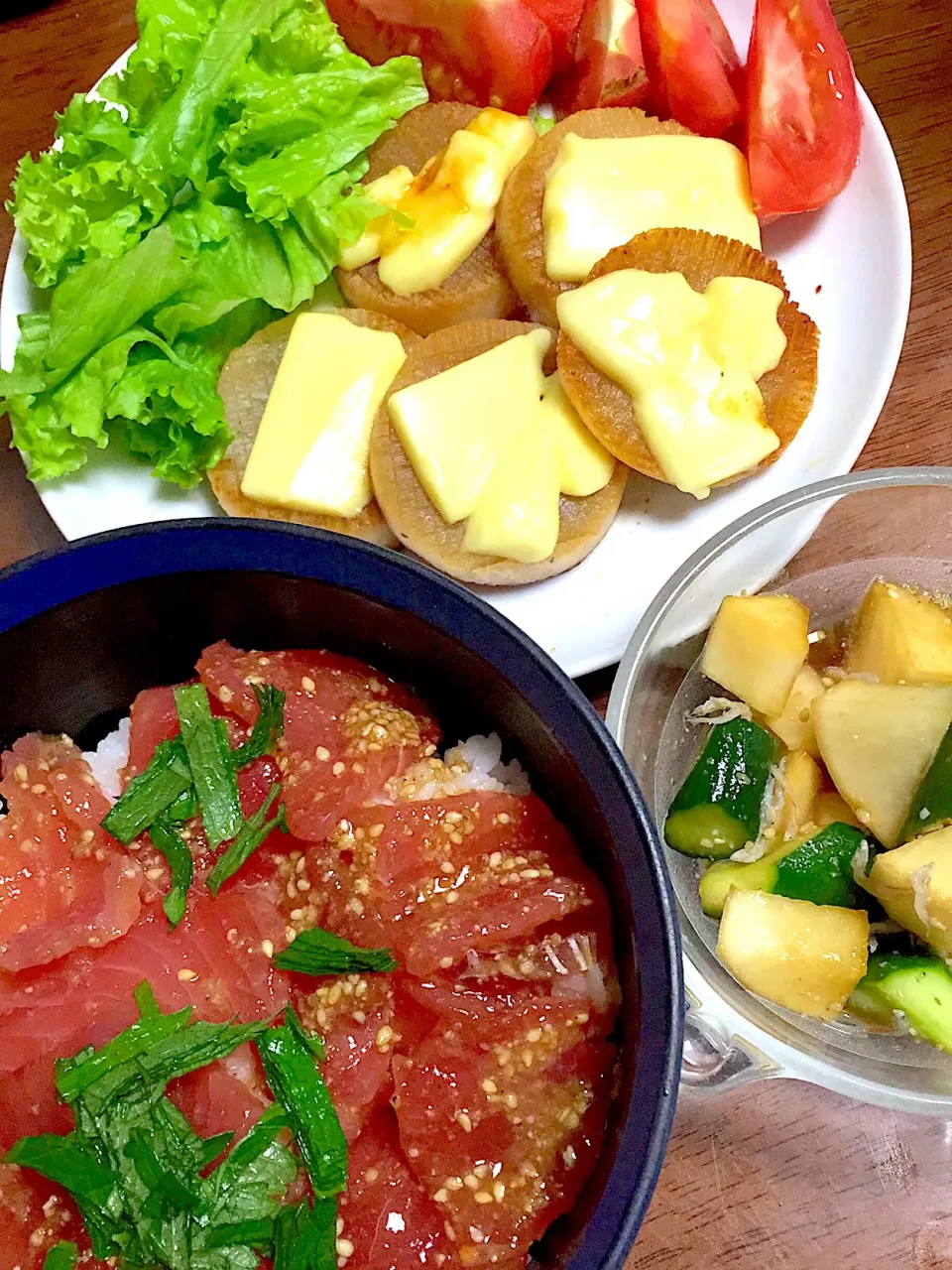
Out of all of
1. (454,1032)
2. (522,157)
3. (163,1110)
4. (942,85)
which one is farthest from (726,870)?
(942,85)

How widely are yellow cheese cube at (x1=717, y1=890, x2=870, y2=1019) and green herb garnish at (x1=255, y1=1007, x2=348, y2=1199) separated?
426 millimetres

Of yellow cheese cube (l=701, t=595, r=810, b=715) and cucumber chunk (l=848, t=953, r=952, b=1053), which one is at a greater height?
yellow cheese cube (l=701, t=595, r=810, b=715)

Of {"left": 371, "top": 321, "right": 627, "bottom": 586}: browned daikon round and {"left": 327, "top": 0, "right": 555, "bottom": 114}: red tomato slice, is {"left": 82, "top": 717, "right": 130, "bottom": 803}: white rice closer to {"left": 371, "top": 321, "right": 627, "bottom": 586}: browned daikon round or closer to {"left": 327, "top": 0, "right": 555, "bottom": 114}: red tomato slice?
{"left": 371, "top": 321, "right": 627, "bottom": 586}: browned daikon round

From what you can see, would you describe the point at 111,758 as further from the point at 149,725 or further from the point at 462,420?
the point at 462,420

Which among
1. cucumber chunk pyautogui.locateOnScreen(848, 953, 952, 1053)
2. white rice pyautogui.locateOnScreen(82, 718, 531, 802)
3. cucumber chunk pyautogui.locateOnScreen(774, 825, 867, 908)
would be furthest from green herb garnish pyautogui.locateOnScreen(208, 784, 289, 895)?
cucumber chunk pyautogui.locateOnScreen(848, 953, 952, 1053)

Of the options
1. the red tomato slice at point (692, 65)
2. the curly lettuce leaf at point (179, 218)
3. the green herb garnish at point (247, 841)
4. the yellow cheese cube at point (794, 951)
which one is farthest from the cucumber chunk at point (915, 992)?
the red tomato slice at point (692, 65)

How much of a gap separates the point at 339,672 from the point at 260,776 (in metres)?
0.14

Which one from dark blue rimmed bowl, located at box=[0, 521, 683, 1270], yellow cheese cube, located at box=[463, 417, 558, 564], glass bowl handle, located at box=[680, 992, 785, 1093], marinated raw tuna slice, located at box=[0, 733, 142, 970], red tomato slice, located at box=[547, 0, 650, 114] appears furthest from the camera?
red tomato slice, located at box=[547, 0, 650, 114]

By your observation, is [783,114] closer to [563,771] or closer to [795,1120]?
[563,771]

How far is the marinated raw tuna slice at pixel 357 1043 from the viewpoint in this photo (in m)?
0.92

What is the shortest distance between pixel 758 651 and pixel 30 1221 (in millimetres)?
920

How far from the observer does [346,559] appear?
1004mm

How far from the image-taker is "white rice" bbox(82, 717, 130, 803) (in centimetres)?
113

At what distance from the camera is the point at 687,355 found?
4.79ft
